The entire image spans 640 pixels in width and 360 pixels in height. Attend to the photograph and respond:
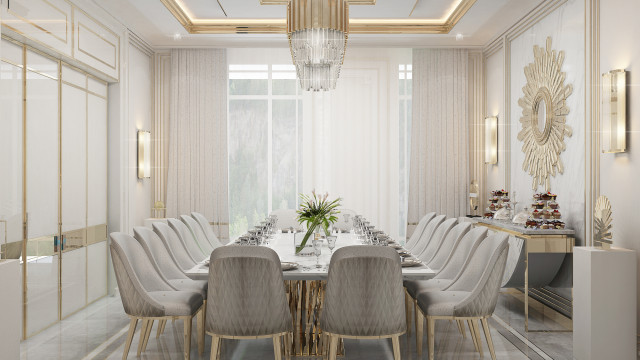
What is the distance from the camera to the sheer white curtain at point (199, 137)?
689cm

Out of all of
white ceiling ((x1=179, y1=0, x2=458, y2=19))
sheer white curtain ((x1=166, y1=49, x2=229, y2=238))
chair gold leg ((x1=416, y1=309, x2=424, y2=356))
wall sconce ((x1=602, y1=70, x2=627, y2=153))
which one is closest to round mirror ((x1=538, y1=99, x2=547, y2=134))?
wall sconce ((x1=602, y1=70, x2=627, y2=153))

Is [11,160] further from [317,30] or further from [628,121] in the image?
[628,121]

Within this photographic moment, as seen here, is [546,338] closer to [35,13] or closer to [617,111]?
[617,111]

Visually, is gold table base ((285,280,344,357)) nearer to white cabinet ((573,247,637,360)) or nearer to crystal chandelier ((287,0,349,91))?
white cabinet ((573,247,637,360))

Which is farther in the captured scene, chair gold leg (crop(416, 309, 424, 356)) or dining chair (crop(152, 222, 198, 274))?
dining chair (crop(152, 222, 198, 274))

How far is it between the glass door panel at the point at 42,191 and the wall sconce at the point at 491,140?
494cm

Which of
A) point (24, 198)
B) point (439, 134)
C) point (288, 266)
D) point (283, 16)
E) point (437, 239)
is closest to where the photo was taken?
point (288, 266)

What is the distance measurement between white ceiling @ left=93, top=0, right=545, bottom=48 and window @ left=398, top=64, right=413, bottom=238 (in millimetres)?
456

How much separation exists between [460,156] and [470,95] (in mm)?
854

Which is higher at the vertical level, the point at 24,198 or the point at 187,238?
the point at 24,198

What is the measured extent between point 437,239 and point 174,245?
2384mm

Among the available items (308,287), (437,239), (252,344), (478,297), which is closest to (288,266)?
(308,287)

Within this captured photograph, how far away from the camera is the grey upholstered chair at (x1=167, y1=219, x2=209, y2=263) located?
4.59 m

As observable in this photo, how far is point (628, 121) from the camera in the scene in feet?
12.0
